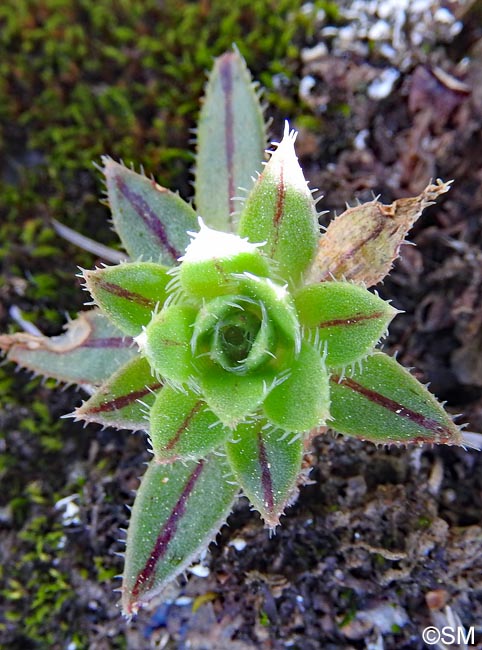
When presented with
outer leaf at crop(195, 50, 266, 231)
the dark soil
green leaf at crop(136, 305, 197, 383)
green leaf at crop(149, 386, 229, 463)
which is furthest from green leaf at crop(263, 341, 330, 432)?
outer leaf at crop(195, 50, 266, 231)

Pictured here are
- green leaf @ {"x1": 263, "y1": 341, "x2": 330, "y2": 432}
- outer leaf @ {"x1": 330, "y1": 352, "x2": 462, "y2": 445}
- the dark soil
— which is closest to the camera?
green leaf @ {"x1": 263, "y1": 341, "x2": 330, "y2": 432}

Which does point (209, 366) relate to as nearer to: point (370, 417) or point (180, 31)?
point (370, 417)

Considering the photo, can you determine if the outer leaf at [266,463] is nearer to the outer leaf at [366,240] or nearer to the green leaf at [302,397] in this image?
the green leaf at [302,397]

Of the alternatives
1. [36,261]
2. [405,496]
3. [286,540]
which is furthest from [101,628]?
[36,261]

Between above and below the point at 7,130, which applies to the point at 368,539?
below

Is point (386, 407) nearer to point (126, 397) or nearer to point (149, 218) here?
point (126, 397)

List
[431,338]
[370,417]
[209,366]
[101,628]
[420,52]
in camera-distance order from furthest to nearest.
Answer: [420,52], [431,338], [101,628], [370,417], [209,366]

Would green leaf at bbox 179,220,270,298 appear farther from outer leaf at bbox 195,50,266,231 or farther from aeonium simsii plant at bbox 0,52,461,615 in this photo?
outer leaf at bbox 195,50,266,231
